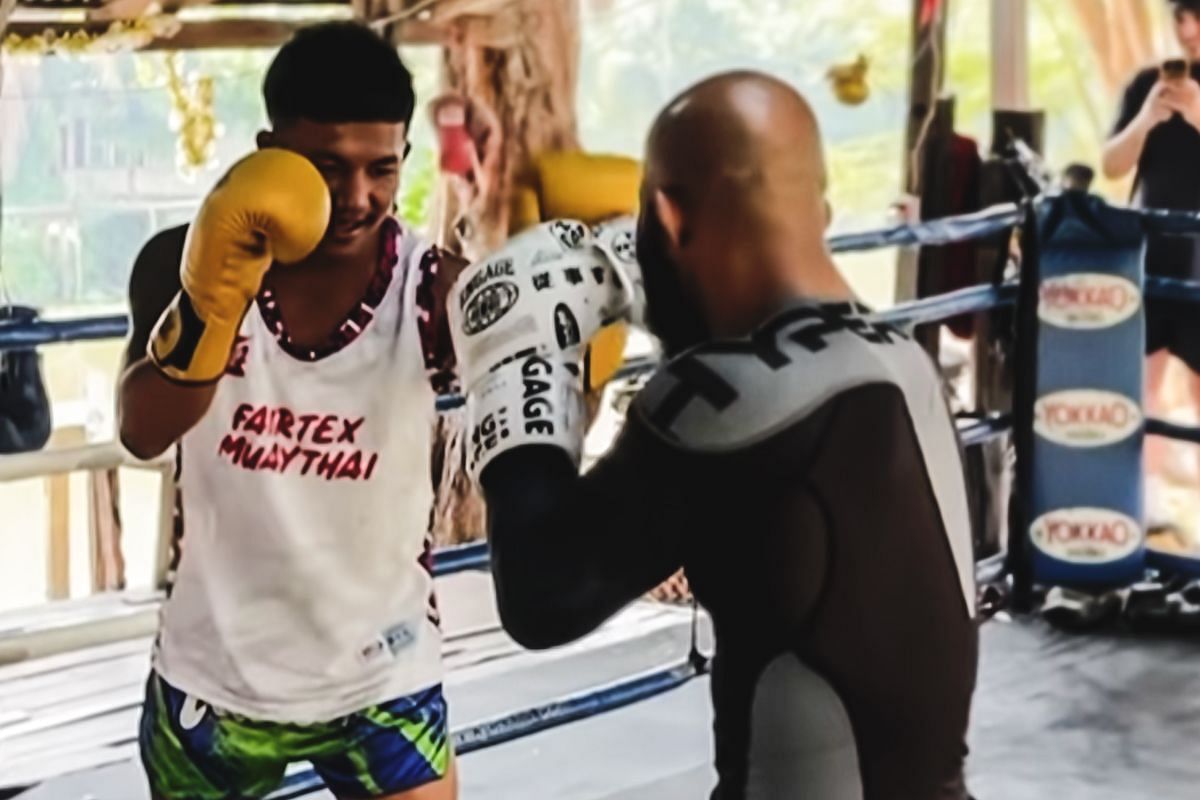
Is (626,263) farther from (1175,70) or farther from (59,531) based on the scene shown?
(59,531)

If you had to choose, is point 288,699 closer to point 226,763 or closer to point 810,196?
point 226,763

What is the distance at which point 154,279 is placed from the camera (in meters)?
1.56

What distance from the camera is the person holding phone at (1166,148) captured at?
398 cm

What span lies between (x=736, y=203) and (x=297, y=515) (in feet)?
1.87

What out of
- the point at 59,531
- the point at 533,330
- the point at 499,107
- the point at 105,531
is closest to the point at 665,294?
the point at 533,330

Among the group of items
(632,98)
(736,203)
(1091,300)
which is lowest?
(1091,300)

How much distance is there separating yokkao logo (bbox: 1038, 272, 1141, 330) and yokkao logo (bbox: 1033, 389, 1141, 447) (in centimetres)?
14

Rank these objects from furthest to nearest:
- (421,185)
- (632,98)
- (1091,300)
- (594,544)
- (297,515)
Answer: (632,98), (421,185), (1091,300), (297,515), (594,544)

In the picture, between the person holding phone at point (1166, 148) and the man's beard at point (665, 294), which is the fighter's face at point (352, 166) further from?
the person holding phone at point (1166, 148)

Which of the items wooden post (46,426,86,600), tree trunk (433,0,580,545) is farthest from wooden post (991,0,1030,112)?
wooden post (46,426,86,600)

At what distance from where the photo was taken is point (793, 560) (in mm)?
1104

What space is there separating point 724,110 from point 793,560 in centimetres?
27

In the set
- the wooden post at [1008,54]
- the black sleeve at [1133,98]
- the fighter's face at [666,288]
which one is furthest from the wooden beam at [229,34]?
the fighter's face at [666,288]

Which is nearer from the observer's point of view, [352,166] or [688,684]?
[352,166]
